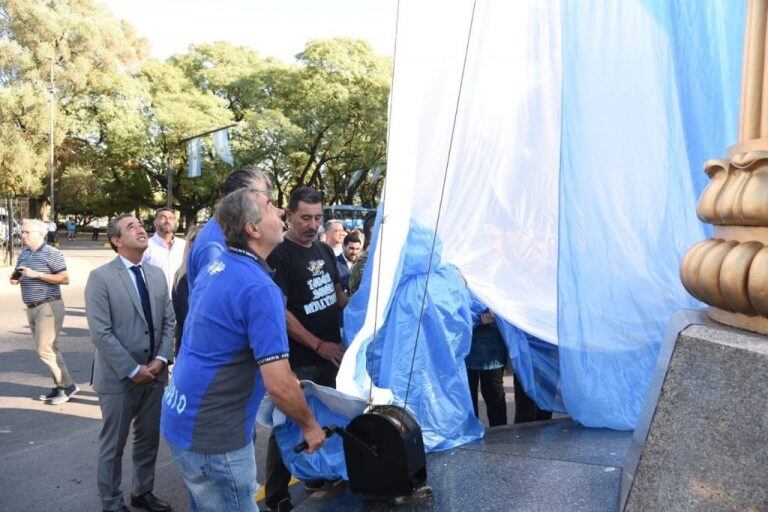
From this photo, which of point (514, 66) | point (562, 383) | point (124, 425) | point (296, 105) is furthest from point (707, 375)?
point (296, 105)

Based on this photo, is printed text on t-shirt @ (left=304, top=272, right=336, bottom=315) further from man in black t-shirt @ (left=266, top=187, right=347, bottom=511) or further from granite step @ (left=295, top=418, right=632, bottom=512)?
granite step @ (left=295, top=418, right=632, bottom=512)

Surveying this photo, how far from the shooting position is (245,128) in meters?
30.6

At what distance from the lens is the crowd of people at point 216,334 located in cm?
229

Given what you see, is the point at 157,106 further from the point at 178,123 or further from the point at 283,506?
the point at 283,506

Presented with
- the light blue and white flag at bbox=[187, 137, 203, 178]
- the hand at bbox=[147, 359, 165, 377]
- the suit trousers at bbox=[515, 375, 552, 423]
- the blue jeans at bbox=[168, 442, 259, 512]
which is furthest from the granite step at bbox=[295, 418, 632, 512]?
the light blue and white flag at bbox=[187, 137, 203, 178]

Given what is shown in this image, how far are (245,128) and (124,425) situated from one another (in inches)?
1113

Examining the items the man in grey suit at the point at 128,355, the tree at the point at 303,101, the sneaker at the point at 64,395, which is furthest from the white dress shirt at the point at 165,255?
the tree at the point at 303,101

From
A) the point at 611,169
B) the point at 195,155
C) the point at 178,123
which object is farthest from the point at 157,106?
the point at 611,169

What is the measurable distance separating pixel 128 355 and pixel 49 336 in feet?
10.0

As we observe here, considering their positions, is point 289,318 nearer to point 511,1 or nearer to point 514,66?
point 514,66

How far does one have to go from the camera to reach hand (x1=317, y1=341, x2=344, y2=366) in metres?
3.68

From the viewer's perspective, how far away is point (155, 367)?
3793 millimetres

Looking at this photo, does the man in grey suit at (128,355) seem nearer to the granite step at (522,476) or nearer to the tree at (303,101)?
the granite step at (522,476)

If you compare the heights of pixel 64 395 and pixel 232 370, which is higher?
pixel 232 370
